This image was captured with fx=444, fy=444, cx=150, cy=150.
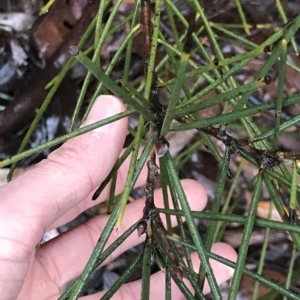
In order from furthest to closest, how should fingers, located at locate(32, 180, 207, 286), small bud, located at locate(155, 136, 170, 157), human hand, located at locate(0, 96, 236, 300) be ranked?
fingers, located at locate(32, 180, 207, 286) < human hand, located at locate(0, 96, 236, 300) < small bud, located at locate(155, 136, 170, 157)

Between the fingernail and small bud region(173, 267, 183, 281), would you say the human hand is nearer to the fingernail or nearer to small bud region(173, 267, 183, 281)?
the fingernail

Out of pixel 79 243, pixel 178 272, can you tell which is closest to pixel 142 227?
pixel 178 272

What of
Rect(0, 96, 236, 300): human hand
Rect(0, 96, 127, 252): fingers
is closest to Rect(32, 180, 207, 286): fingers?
Rect(0, 96, 236, 300): human hand

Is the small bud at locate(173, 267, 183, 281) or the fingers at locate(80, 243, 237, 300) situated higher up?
the fingers at locate(80, 243, 237, 300)

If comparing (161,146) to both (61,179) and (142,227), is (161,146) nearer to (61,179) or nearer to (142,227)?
(142,227)

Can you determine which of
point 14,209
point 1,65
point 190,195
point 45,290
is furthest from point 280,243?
point 1,65

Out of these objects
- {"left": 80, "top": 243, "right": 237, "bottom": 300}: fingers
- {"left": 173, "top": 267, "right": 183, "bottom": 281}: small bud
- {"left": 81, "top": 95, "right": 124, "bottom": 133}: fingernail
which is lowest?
{"left": 173, "top": 267, "right": 183, "bottom": 281}: small bud
